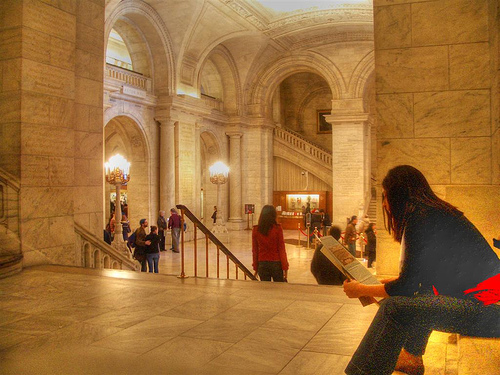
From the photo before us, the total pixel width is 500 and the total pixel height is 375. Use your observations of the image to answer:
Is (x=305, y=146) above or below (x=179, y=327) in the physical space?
above

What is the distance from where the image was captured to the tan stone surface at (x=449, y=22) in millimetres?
4324

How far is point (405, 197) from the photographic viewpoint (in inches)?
94.1

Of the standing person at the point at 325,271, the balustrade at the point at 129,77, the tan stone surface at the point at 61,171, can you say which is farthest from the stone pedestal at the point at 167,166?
the standing person at the point at 325,271

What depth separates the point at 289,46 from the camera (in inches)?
793

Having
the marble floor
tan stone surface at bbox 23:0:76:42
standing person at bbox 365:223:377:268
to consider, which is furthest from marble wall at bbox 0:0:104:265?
standing person at bbox 365:223:377:268

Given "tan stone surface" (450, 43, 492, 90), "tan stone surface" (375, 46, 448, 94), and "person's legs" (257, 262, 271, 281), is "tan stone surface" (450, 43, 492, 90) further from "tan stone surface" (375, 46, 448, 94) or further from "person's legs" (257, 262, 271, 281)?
"person's legs" (257, 262, 271, 281)

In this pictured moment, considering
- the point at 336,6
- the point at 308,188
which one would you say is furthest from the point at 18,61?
the point at 308,188

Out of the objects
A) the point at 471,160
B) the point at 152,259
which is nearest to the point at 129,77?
the point at 152,259

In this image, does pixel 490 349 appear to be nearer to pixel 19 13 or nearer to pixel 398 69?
pixel 398 69

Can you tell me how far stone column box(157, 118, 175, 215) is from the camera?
16016mm

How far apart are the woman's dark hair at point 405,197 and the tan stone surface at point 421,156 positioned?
2.07 meters

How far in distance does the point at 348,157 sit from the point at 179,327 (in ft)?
55.5

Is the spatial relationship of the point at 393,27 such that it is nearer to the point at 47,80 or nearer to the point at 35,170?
the point at 47,80

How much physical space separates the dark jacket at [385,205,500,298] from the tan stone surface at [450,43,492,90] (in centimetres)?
249
